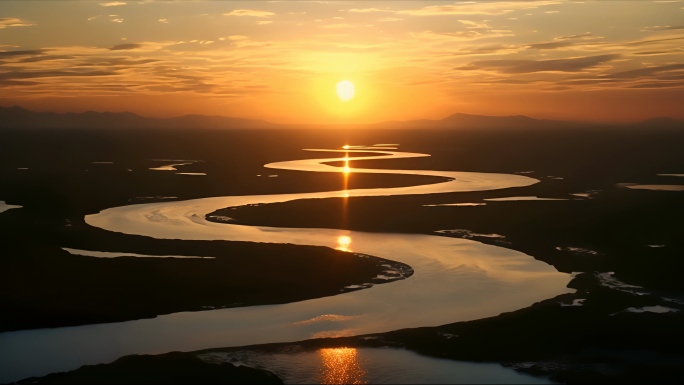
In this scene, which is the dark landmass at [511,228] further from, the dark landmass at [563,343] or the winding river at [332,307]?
the winding river at [332,307]

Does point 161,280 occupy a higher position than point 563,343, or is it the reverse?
point 563,343

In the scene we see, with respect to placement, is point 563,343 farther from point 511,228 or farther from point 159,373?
point 511,228

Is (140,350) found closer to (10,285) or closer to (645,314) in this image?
(10,285)

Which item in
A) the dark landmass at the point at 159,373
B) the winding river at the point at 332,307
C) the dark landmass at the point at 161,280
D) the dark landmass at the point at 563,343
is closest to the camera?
the dark landmass at the point at 159,373

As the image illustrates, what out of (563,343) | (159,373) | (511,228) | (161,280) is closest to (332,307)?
(161,280)

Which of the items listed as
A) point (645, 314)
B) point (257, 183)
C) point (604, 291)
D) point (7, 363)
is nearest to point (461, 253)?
point (604, 291)

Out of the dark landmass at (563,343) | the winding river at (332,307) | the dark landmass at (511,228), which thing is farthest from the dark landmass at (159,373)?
the dark landmass at (511,228)

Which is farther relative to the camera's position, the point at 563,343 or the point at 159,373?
the point at 563,343
